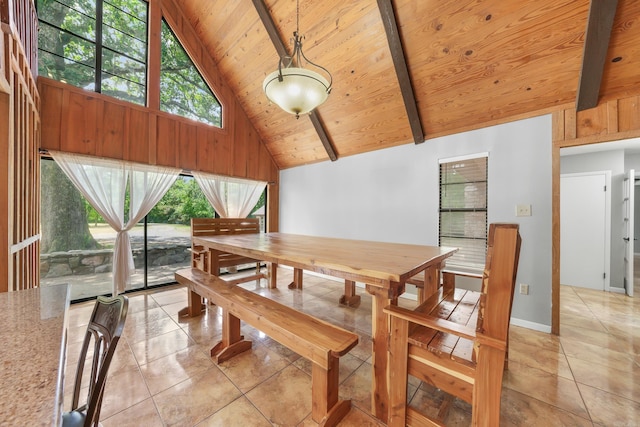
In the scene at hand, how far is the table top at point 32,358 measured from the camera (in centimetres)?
46

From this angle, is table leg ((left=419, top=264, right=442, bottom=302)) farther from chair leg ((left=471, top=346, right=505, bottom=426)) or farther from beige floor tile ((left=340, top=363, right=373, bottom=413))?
chair leg ((left=471, top=346, right=505, bottom=426))

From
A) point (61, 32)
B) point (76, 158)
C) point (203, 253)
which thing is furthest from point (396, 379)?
point (61, 32)

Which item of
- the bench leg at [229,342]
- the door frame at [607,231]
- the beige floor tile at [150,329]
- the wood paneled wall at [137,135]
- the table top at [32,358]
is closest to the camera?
the table top at [32,358]

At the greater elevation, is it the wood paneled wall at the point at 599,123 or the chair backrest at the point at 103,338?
the wood paneled wall at the point at 599,123

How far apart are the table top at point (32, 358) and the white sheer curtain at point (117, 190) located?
2.21 meters

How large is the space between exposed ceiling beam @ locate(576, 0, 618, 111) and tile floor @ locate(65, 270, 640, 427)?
215cm

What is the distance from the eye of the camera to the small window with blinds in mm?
2760

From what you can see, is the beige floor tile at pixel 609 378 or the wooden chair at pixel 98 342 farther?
the beige floor tile at pixel 609 378

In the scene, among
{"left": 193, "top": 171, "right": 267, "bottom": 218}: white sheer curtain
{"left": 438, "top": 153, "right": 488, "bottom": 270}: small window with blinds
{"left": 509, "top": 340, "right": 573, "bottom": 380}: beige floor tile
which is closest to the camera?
{"left": 509, "top": 340, "right": 573, "bottom": 380}: beige floor tile

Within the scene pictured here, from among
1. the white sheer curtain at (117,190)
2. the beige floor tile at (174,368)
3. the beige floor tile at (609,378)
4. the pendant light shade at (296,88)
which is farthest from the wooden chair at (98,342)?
the beige floor tile at (609,378)

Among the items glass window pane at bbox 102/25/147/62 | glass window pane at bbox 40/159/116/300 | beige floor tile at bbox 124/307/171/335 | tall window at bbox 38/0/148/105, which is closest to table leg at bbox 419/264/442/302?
beige floor tile at bbox 124/307/171/335

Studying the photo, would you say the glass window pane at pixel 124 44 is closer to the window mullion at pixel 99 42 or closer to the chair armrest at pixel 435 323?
the window mullion at pixel 99 42

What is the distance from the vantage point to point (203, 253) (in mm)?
2676

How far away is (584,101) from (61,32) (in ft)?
18.3
